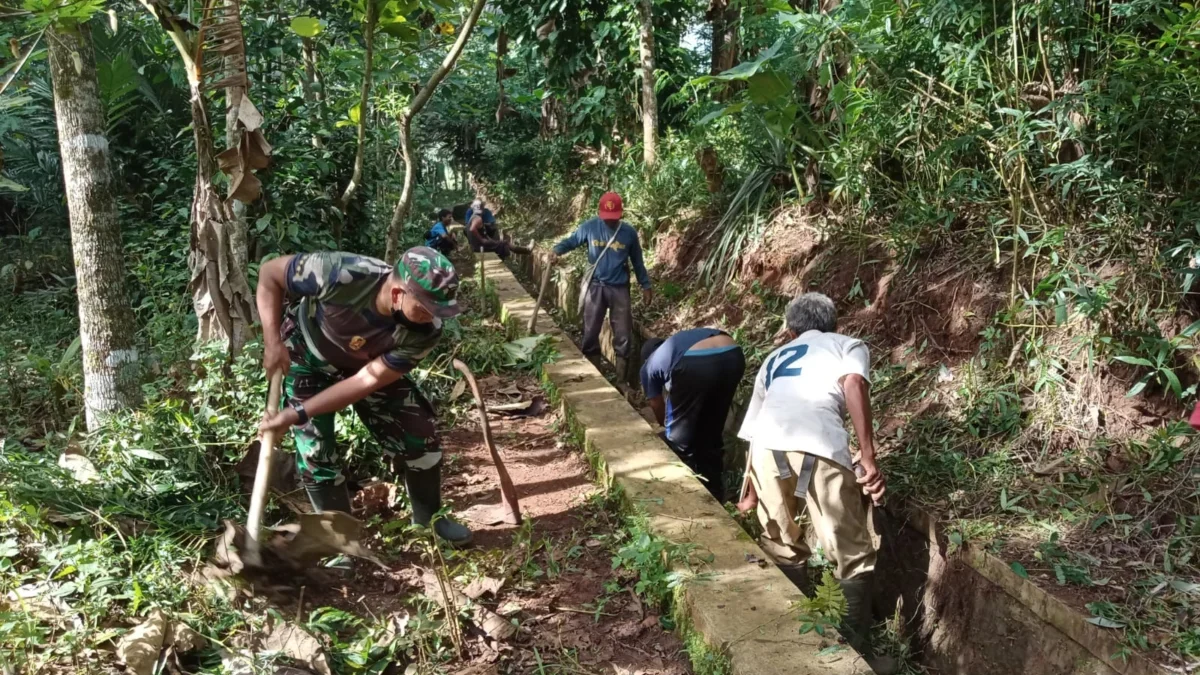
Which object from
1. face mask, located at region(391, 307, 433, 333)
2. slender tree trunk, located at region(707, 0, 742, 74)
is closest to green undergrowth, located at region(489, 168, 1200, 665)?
face mask, located at region(391, 307, 433, 333)

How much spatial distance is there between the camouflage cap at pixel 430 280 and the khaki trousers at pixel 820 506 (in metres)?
1.72

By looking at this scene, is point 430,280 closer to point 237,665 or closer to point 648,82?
point 237,665

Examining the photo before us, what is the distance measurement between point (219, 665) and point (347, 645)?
1.39 ft

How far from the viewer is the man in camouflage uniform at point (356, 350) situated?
3.15 metres

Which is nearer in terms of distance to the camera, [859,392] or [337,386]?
[337,386]

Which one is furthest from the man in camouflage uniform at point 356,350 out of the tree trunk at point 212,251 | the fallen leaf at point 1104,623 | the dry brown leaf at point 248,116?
the fallen leaf at point 1104,623

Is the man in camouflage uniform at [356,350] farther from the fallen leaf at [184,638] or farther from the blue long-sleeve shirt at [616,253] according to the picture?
the blue long-sleeve shirt at [616,253]

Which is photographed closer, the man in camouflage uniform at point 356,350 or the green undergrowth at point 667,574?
the green undergrowth at point 667,574

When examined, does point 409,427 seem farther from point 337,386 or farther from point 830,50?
point 830,50

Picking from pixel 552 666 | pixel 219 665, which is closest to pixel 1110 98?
pixel 552 666

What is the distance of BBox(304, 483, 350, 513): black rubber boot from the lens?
3.65m

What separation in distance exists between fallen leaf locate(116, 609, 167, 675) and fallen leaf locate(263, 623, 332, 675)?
0.34m

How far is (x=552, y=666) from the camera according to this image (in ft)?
9.85

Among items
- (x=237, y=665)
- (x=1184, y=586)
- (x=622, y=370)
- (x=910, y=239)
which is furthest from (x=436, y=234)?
(x=1184, y=586)
